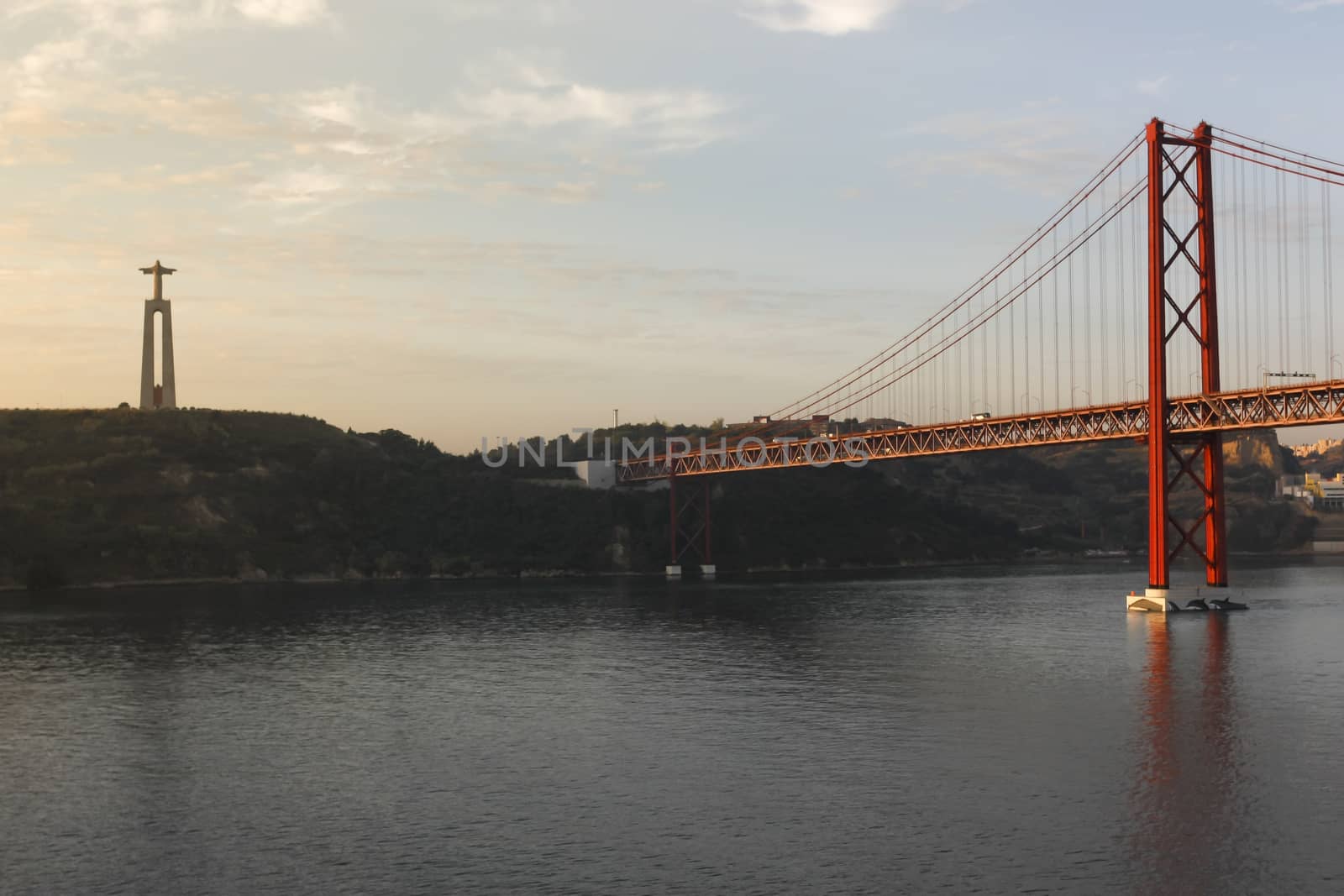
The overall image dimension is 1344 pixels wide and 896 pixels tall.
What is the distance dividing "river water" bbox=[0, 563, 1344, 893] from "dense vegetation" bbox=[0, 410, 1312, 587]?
36.8 meters

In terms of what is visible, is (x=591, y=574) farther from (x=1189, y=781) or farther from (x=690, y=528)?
(x=1189, y=781)

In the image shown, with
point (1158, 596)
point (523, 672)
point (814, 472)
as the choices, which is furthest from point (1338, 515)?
point (523, 672)

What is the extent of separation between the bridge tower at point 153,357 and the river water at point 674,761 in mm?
68848

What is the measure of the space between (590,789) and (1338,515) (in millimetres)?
205767

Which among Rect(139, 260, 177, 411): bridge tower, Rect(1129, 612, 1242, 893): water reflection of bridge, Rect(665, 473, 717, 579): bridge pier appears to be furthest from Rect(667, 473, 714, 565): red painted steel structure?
Rect(1129, 612, 1242, 893): water reflection of bridge

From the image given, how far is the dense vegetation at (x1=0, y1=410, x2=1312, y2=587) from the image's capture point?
93000mm

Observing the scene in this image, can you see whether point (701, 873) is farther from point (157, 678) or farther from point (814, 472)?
point (814, 472)

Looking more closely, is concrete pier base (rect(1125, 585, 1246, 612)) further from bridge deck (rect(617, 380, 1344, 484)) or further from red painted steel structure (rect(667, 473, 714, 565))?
red painted steel structure (rect(667, 473, 714, 565))

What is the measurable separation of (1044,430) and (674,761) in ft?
172

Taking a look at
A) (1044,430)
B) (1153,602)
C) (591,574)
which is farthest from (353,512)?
(1153,602)

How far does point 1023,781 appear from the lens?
25891 mm

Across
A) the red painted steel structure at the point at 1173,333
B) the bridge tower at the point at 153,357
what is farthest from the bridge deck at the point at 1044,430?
the bridge tower at the point at 153,357

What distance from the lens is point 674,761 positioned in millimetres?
28422

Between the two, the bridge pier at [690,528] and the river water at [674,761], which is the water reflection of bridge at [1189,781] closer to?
the river water at [674,761]
